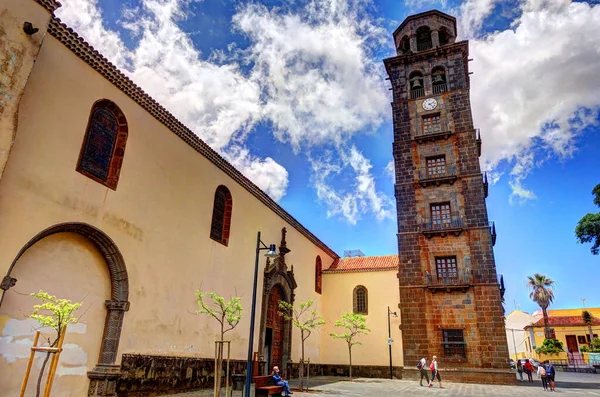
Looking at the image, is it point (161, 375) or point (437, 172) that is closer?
point (161, 375)

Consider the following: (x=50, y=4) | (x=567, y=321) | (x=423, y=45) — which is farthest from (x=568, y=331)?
(x=50, y=4)

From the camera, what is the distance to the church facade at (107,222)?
345 inches

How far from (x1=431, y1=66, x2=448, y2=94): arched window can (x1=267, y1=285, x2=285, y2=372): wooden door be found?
1589 cm

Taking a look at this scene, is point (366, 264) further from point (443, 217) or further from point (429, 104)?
point (429, 104)

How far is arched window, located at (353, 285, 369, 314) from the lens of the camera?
83.6 feet

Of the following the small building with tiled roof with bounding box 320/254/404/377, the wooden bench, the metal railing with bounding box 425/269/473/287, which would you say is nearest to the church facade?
the wooden bench

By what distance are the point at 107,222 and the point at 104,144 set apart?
7.54 feet

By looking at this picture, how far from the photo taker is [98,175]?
11.1 meters

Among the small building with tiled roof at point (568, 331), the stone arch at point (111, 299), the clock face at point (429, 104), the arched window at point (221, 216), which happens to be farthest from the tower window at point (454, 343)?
the small building with tiled roof at point (568, 331)

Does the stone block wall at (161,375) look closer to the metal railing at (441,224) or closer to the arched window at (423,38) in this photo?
the metal railing at (441,224)

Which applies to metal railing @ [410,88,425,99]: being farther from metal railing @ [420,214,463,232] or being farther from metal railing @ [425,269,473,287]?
metal railing @ [425,269,473,287]

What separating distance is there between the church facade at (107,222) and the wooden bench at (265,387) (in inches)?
120

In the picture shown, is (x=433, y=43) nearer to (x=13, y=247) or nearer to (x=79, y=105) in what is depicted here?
(x=79, y=105)

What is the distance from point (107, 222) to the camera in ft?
36.2
